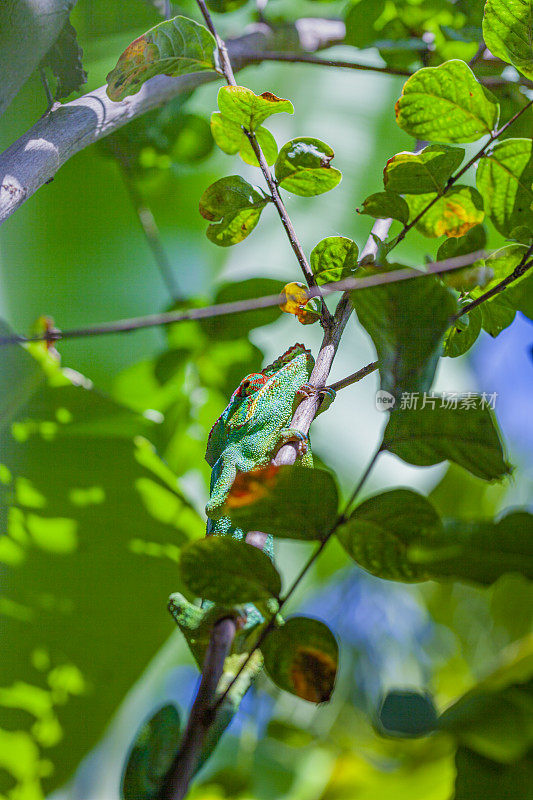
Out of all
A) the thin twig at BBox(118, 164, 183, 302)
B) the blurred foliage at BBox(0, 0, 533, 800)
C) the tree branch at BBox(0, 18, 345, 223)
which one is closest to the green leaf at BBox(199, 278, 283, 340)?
the blurred foliage at BBox(0, 0, 533, 800)

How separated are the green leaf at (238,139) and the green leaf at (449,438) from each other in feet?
0.91

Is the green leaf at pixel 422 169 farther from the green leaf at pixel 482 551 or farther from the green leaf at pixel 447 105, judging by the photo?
the green leaf at pixel 482 551

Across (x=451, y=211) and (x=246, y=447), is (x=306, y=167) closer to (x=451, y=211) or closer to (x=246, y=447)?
(x=451, y=211)

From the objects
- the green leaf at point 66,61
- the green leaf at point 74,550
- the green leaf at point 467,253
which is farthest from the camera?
the green leaf at point 74,550

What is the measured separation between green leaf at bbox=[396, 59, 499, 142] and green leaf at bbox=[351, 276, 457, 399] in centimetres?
21

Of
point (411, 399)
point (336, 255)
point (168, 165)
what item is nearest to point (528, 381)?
point (336, 255)

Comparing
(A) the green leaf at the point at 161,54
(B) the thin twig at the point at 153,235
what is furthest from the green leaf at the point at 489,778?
(B) the thin twig at the point at 153,235

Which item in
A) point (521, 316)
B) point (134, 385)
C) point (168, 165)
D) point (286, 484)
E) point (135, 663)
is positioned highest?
point (168, 165)

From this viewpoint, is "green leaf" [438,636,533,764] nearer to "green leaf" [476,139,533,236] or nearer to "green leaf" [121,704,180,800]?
"green leaf" [121,704,180,800]

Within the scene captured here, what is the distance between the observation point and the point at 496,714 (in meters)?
0.19

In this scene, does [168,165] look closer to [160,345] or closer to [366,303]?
[160,345]

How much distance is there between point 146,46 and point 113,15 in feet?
1.11

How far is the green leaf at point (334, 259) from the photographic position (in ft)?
1.37

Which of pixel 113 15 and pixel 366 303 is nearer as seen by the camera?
pixel 366 303
